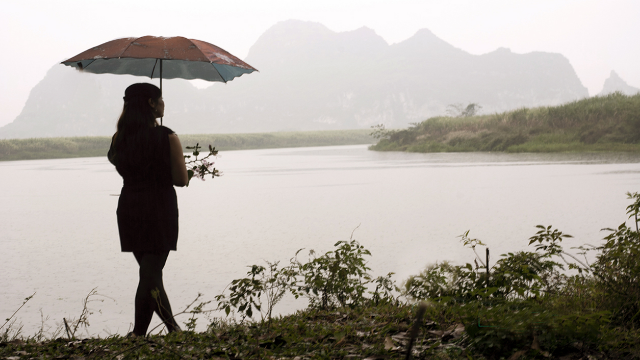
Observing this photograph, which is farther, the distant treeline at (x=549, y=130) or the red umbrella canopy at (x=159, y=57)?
the distant treeline at (x=549, y=130)

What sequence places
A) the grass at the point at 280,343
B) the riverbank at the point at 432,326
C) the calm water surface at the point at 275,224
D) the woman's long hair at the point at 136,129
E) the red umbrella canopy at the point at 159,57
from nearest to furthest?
the riverbank at the point at 432,326
the grass at the point at 280,343
the woman's long hair at the point at 136,129
the red umbrella canopy at the point at 159,57
the calm water surface at the point at 275,224

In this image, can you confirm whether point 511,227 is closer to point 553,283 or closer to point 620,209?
point 620,209

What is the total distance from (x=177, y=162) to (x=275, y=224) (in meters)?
5.15

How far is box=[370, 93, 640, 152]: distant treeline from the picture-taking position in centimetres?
2416

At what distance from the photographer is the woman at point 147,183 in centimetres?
353

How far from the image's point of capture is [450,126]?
33312 millimetres

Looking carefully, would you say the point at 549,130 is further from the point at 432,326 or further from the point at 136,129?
the point at 136,129

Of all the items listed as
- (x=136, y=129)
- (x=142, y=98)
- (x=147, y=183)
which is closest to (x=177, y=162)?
(x=147, y=183)

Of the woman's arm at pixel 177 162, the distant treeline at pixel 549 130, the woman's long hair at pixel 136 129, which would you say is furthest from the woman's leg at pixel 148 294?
the distant treeline at pixel 549 130

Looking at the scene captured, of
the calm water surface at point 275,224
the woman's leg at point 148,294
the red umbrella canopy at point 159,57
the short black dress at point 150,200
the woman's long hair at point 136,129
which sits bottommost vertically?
the calm water surface at point 275,224

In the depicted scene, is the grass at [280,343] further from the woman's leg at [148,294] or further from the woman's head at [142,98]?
the woman's head at [142,98]

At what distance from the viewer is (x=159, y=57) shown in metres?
4.06

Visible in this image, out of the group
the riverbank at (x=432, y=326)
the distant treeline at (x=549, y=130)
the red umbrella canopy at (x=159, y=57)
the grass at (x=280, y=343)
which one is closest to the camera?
the riverbank at (x=432, y=326)

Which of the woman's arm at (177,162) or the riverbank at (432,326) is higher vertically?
the woman's arm at (177,162)
